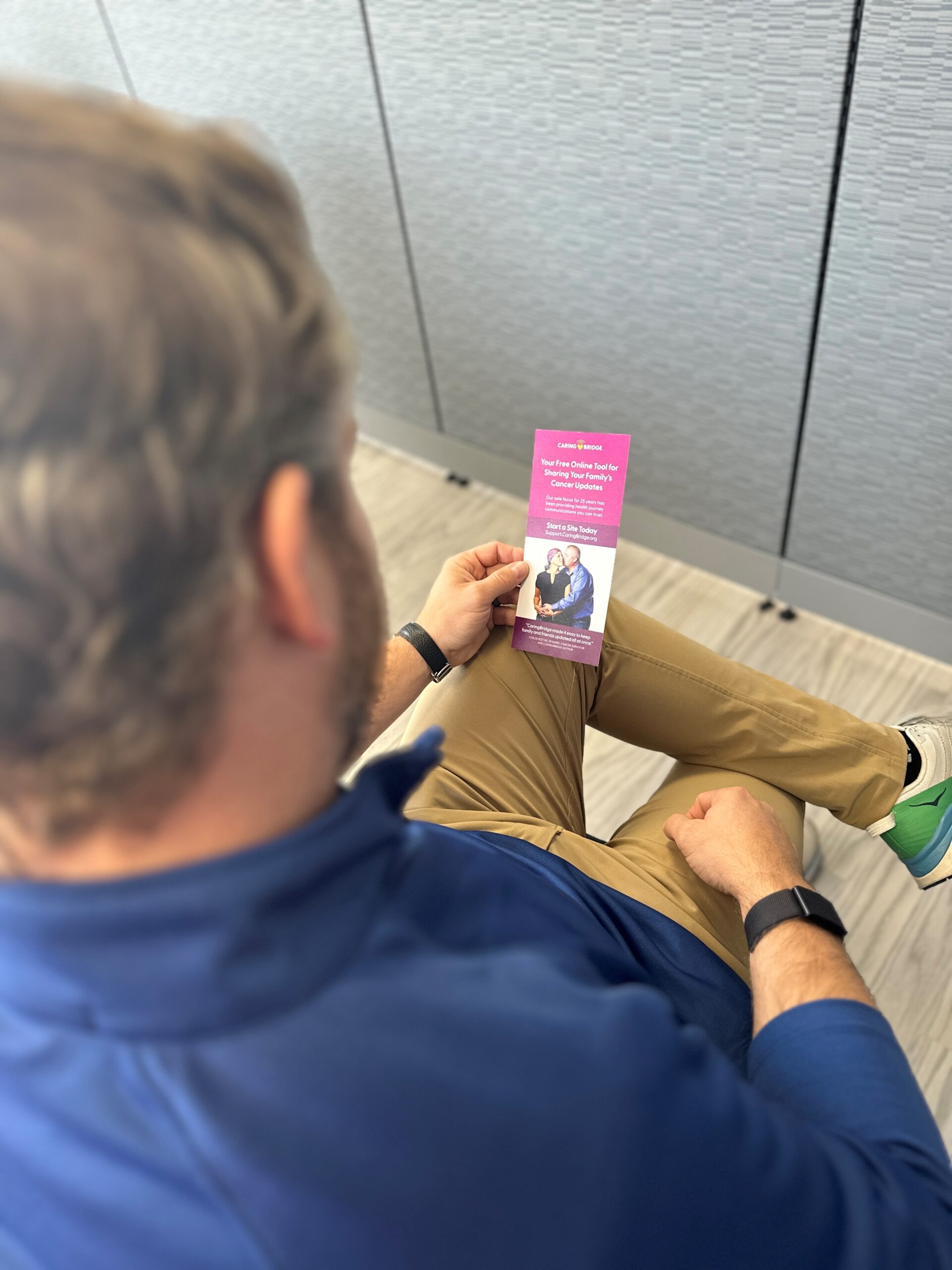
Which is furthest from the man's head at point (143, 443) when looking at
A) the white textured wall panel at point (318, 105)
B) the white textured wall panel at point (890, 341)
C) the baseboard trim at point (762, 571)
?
the white textured wall panel at point (318, 105)

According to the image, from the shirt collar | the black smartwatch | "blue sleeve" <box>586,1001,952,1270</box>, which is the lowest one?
the black smartwatch

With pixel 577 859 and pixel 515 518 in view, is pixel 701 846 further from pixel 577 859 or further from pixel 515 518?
pixel 515 518

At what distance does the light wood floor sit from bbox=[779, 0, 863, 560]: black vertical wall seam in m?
0.19

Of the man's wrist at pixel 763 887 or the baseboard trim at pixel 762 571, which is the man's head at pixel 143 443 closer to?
the man's wrist at pixel 763 887

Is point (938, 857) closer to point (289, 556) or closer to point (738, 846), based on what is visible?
point (738, 846)

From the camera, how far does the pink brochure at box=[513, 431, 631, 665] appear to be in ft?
3.54

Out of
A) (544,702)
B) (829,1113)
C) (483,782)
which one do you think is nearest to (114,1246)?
(829,1113)

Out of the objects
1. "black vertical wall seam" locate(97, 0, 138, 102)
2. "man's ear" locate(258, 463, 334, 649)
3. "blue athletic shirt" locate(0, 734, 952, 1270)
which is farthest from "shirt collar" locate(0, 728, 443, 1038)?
"black vertical wall seam" locate(97, 0, 138, 102)

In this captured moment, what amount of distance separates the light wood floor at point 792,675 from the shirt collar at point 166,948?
1.07 meters

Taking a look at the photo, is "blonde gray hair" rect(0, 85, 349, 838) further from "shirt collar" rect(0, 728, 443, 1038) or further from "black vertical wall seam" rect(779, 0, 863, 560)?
"black vertical wall seam" rect(779, 0, 863, 560)

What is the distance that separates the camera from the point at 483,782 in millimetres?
1012

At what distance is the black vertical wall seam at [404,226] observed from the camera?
1729 millimetres

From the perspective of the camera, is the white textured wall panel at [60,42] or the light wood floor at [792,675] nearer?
the light wood floor at [792,675]

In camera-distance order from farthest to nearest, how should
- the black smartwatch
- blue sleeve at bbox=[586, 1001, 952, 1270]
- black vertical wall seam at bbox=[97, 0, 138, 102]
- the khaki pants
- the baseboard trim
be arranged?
black vertical wall seam at bbox=[97, 0, 138, 102], the baseboard trim, the khaki pants, the black smartwatch, blue sleeve at bbox=[586, 1001, 952, 1270]
